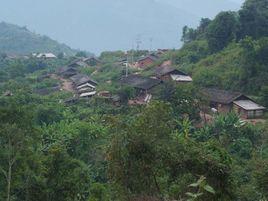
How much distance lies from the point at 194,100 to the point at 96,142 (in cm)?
727

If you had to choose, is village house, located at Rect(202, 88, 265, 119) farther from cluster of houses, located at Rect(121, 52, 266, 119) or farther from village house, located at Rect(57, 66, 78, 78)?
village house, located at Rect(57, 66, 78, 78)

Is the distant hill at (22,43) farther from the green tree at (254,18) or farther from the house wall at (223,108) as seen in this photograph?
the house wall at (223,108)

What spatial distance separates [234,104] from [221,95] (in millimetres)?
1513

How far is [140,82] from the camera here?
39719 mm

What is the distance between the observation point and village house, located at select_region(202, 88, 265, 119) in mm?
31797

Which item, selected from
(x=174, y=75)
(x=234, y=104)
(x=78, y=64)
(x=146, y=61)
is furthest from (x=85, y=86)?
(x=234, y=104)

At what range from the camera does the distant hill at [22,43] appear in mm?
97000

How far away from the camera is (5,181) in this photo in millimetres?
16109

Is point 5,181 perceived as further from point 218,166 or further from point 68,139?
point 68,139

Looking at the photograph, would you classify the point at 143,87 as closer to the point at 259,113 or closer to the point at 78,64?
the point at 259,113

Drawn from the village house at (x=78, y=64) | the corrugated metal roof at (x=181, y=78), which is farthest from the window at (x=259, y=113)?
the village house at (x=78, y=64)

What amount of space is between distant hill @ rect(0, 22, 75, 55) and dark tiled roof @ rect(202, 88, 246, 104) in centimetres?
6490

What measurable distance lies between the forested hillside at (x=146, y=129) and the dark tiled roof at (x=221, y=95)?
0.73ft

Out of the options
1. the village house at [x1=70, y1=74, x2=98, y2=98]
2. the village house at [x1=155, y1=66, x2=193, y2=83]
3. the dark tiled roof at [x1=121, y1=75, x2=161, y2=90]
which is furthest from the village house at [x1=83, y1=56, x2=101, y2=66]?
the village house at [x1=155, y1=66, x2=193, y2=83]
